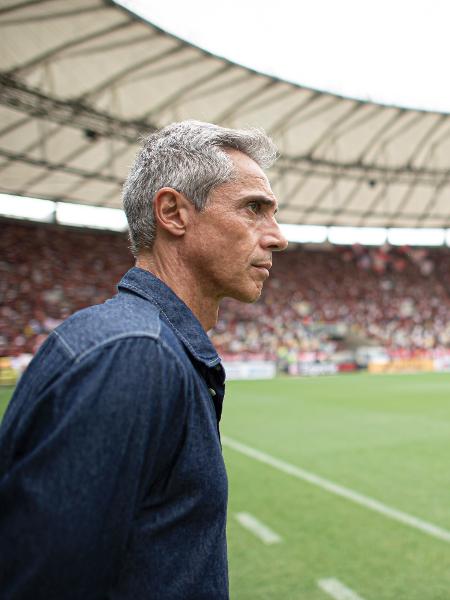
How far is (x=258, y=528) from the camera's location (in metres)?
5.17

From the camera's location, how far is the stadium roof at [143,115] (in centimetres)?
1565

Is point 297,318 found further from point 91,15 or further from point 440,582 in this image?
point 440,582

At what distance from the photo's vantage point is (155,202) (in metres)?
1.40

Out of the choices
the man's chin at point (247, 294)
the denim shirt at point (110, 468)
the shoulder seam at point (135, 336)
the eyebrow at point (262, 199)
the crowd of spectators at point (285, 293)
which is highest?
the crowd of spectators at point (285, 293)

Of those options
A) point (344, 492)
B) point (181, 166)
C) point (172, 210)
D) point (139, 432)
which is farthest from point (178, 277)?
point (344, 492)

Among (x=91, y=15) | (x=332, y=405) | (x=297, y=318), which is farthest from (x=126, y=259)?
(x=332, y=405)

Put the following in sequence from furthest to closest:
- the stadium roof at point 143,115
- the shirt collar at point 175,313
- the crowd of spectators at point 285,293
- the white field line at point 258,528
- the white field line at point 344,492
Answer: the crowd of spectators at point 285,293
the stadium roof at point 143,115
the white field line at point 344,492
the white field line at point 258,528
the shirt collar at point 175,313

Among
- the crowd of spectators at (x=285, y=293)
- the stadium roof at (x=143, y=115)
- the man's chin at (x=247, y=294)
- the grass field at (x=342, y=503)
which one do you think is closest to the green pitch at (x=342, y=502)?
the grass field at (x=342, y=503)

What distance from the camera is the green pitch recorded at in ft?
13.2

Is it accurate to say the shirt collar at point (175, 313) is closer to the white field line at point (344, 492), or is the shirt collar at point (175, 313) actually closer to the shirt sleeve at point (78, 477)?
the shirt sleeve at point (78, 477)

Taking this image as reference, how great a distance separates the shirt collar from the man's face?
0.16 metres

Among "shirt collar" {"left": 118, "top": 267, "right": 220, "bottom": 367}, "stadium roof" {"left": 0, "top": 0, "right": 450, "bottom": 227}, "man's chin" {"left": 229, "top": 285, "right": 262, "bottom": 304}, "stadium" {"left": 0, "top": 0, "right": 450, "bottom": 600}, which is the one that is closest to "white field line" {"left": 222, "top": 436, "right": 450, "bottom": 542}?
"stadium" {"left": 0, "top": 0, "right": 450, "bottom": 600}

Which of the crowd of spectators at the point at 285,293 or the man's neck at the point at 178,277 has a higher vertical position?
the crowd of spectators at the point at 285,293

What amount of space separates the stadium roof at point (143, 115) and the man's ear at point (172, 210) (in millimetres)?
9776
